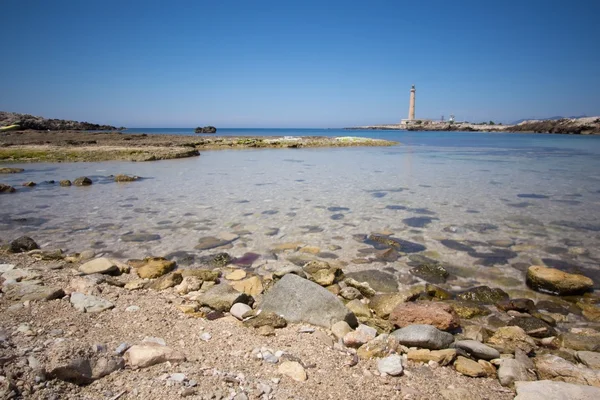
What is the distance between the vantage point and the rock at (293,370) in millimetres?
2910

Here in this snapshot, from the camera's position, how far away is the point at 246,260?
21.1 feet

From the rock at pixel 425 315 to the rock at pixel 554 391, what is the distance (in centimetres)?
117

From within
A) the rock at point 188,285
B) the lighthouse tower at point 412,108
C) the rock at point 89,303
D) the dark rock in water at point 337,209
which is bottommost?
the rock at point 188,285

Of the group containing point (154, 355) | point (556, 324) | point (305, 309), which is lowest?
point (556, 324)

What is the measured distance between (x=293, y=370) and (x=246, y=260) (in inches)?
141

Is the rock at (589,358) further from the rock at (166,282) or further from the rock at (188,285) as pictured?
the rock at (166,282)

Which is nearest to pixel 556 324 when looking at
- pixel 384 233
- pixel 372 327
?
pixel 372 327

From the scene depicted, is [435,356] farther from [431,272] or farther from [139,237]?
[139,237]

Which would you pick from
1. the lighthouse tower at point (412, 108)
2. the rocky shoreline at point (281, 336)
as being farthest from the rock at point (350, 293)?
the lighthouse tower at point (412, 108)

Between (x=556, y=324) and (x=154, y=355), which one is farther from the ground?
(x=154, y=355)

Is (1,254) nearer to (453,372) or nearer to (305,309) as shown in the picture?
(305,309)

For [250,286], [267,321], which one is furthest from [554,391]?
[250,286]

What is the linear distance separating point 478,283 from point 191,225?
6.56 meters

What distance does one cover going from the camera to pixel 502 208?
10.1 metres
